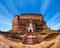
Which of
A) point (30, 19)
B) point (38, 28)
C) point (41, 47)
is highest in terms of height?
point (30, 19)

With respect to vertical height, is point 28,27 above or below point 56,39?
above

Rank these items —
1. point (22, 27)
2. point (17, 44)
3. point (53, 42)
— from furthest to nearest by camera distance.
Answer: point (22, 27), point (53, 42), point (17, 44)

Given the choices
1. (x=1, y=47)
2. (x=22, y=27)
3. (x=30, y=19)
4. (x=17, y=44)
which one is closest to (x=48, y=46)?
(x=17, y=44)

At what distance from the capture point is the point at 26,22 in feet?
210

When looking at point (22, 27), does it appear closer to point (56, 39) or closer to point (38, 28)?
point (38, 28)

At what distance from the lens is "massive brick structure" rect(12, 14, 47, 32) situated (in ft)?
203

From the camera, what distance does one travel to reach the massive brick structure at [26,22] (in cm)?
6198

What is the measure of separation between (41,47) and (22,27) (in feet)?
152

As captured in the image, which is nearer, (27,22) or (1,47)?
(1,47)

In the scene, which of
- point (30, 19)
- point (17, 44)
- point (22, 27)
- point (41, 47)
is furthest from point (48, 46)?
point (30, 19)

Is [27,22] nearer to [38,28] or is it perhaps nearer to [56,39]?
[38,28]

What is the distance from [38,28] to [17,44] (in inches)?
1887

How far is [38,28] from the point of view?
62531 mm

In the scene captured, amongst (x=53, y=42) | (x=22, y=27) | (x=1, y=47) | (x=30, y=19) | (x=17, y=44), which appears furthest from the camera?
(x=30, y=19)
